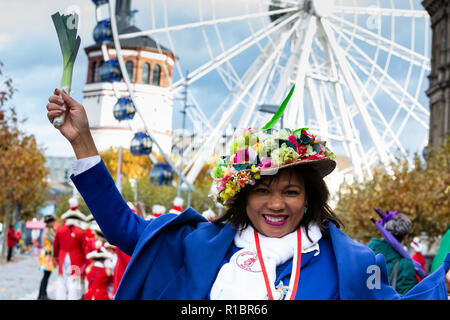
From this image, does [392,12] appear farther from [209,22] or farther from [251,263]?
[251,263]

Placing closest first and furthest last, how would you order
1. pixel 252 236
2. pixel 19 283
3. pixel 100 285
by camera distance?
1. pixel 252 236
2. pixel 100 285
3. pixel 19 283

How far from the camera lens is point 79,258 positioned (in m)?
11.3

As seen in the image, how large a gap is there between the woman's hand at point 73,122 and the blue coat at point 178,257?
0.08 meters

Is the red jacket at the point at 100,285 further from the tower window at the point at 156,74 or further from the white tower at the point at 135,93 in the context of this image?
the tower window at the point at 156,74

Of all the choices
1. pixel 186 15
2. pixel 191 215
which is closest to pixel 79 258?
pixel 191 215

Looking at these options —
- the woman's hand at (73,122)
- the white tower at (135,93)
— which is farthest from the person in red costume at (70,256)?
the woman's hand at (73,122)

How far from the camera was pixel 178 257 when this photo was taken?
2.73 metres

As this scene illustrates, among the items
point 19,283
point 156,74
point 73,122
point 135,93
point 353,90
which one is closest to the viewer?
point 73,122

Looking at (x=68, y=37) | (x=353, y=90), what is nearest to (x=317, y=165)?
(x=68, y=37)

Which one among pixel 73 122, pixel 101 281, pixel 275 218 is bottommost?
pixel 101 281

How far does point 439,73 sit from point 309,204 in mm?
27702

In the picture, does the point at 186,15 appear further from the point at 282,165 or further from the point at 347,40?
the point at 282,165

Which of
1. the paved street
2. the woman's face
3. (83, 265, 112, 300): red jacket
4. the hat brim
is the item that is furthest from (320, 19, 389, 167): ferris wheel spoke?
the woman's face
